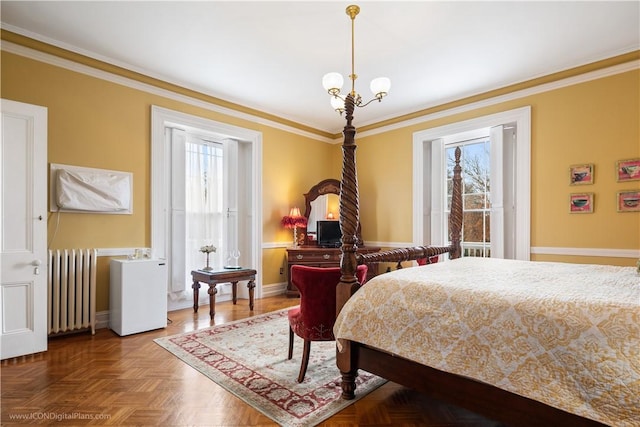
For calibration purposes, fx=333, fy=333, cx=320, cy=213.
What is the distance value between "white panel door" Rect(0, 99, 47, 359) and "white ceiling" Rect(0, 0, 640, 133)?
3.19ft

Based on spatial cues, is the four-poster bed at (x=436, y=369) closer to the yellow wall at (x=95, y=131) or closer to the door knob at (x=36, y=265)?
the door knob at (x=36, y=265)

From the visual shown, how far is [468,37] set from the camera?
3271 mm

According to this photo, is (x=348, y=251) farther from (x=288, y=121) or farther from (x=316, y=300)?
(x=288, y=121)

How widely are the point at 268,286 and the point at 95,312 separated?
7.98 feet

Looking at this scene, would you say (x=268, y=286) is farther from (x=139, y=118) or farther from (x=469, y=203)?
(x=469, y=203)

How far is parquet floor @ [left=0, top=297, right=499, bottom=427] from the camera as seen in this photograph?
1991 mm

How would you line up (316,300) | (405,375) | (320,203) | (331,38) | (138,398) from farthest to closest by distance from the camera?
(320,203) < (331,38) < (316,300) < (138,398) < (405,375)

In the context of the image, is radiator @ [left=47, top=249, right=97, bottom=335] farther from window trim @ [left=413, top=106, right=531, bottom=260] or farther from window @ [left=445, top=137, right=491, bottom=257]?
window @ [left=445, top=137, right=491, bottom=257]

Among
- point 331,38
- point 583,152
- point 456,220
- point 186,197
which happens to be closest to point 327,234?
point 186,197

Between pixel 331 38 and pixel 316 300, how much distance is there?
2546mm

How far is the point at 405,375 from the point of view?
1.96 meters

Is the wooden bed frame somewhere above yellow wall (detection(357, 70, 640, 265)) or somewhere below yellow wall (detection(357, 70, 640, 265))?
below

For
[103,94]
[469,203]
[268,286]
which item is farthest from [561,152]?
[103,94]

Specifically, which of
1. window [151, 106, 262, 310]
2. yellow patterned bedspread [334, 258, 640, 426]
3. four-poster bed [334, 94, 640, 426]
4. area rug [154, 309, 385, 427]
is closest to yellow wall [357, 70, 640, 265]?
four-poster bed [334, 94, 640, 426]
